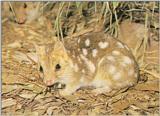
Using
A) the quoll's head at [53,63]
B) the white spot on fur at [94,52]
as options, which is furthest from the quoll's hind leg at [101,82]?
the quoll's head at [53,63]

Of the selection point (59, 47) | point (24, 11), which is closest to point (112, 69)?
point (59, 47)

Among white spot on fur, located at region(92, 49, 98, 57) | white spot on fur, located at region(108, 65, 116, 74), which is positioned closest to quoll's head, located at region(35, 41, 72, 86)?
white spot on fur, located at region(92, 49, 98, 57)

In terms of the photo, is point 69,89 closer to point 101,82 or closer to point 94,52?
point 101,82

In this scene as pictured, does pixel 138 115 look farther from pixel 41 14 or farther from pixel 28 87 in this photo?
pixel 41 14

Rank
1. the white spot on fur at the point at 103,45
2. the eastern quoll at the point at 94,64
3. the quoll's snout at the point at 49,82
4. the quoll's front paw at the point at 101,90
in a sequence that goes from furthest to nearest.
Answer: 1. the white spot on fur at the point at 103,45
2. the quoll's front paw at the point at 101,90
3. the eastern quoll at the point at 94,64
4. the quoll's snout at the point at 49,82

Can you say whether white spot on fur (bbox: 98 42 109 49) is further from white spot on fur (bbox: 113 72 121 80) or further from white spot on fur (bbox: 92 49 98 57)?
white spot on fur (bbox: 113 72 121 80)

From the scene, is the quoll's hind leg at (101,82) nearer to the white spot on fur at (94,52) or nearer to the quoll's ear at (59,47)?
the white spot on fur at (94,52)
